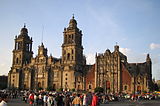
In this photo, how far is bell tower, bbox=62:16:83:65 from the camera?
8331cm

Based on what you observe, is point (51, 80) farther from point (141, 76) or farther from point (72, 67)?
point (141, 76)

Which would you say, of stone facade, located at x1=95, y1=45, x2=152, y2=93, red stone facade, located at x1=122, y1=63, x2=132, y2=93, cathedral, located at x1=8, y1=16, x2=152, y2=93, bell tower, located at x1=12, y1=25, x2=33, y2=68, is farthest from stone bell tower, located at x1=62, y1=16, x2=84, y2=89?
bell tower, located at x1=12, y1=25, x2=33, y2=68

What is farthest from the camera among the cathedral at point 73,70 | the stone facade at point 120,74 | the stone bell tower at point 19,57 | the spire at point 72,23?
the stone bell tower at point 19,57

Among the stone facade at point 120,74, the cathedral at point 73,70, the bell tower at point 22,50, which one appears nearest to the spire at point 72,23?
the cathedral at point 73,70

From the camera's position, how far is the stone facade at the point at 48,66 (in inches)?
3199

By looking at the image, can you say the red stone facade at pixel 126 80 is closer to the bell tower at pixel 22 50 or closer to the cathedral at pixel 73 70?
the cathedral at pixel 73 70

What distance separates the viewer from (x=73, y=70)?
79625 mm

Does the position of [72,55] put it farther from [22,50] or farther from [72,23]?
[22,50]

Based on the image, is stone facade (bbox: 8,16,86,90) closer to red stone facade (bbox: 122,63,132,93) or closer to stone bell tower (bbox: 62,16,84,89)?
stone bell tower (bbox: 62,16,84,89)

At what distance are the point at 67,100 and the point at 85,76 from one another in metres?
59.4

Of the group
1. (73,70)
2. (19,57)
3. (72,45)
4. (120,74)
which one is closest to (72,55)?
(72,45)

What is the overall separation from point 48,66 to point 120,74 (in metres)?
28.1

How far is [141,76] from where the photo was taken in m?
70.6

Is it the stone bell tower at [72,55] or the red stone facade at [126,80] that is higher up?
the stone bell tower at [72,55]
